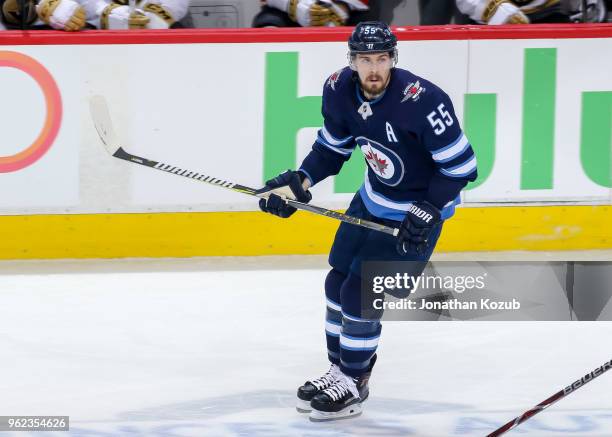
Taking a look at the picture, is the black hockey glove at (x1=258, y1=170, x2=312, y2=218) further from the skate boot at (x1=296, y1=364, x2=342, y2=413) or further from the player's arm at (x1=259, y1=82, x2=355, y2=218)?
the skate boot at (x1=296, y1=364, x2=342, y2=413)

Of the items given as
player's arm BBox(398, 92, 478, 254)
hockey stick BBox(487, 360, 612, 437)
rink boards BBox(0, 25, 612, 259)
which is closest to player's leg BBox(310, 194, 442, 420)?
player's arm BBox(398, 92, 478, 254)

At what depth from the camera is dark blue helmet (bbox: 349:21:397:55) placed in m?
3.32

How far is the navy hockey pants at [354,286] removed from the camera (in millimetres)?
3482

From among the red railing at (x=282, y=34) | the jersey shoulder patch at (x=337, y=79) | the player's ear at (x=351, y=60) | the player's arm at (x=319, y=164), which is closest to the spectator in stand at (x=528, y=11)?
→ the red railing at (x=282, y=34)

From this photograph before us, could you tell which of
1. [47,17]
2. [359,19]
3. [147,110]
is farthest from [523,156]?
[47,17]

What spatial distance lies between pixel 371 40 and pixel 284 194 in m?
0.57

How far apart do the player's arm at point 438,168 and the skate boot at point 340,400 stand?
431 millimetres

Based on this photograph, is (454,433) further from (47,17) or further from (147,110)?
(47,17)

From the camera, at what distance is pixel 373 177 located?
359 cm

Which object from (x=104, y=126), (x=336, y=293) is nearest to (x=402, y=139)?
(x=336, y=293)

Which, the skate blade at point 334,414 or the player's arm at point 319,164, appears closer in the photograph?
the skate blade at point 334,414

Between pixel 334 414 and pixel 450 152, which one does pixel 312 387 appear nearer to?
pixel 334 414

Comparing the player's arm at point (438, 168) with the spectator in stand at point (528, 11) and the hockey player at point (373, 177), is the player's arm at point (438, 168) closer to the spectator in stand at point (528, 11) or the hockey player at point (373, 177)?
the hockey player at point (373, 177)

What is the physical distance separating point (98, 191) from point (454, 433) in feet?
8.02
